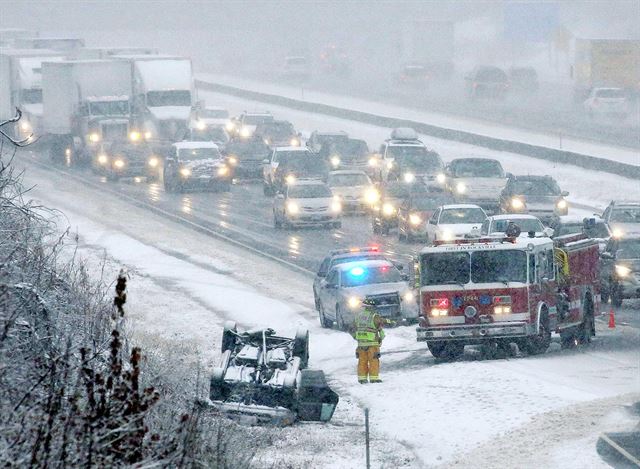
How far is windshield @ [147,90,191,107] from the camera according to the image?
199ft

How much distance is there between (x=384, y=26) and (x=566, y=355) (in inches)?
4597

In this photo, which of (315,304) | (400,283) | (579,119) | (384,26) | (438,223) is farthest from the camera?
(384,26)

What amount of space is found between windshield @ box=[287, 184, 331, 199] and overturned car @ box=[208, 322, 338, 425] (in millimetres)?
22594

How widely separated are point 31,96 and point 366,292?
40739mm

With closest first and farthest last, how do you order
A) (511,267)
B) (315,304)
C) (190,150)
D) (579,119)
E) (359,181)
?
(511,267)
(315,304)
(359,181)
(190,150)
(579,119)

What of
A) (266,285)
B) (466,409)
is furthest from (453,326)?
(266,285)

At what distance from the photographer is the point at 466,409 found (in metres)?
20.3

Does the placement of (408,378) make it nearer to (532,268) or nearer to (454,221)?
(532,268)

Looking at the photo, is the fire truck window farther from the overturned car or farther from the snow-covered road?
the overturned car

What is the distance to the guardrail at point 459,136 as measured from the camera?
51.1m

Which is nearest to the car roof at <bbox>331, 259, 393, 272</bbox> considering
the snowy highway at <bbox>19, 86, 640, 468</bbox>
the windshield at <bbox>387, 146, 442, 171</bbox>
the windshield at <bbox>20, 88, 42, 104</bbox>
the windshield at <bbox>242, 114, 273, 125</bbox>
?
the snowy highway at <bbox>19, 86, 640, 468</bbox>

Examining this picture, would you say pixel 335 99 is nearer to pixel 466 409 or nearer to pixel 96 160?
pixel 96 160

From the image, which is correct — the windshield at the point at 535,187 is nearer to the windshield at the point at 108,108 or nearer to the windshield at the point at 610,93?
the windshield at the point at 108,108

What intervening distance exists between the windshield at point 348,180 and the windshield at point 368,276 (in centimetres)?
1860
